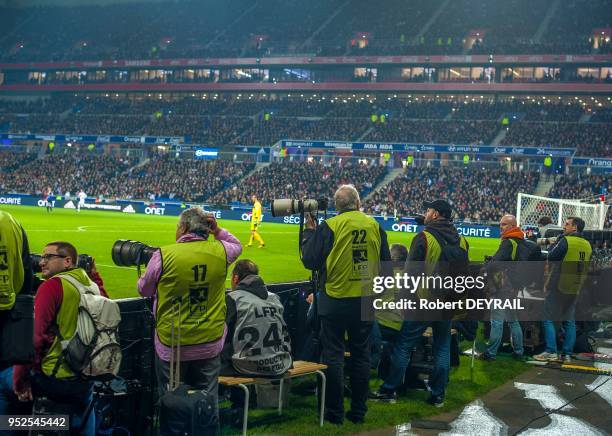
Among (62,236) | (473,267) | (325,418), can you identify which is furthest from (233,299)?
(62,236)

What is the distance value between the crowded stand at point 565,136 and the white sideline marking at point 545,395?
47.7 m

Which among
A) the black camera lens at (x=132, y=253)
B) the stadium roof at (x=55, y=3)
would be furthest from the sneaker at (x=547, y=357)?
the stadium roof at (x=55, y=3)

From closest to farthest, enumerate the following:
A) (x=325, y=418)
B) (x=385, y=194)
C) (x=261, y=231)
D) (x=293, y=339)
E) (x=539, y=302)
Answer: (x=325, y=418)
(x=293, y=339)
(x=539, y=302)
(x=261, y=231)
(x=385, y=194)

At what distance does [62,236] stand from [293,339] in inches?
830

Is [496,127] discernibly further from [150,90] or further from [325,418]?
[325,418]

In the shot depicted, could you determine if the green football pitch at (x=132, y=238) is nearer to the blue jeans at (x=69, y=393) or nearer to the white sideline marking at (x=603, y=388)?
the white sideline marking at (x=603, y=388)

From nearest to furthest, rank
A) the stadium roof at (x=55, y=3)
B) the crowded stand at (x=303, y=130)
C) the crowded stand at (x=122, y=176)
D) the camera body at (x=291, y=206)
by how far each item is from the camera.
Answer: the camera body at (x=291, y=206) < the crowded stand at (x=122, y=176) < the crowded stand at (x=303, y=130) < the stadium roof at (x=55, y=3)

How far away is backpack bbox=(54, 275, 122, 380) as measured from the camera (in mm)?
5129

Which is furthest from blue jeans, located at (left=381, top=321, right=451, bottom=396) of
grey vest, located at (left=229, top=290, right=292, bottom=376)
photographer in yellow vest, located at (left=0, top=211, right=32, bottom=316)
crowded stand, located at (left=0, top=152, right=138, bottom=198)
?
crowded stand, located at (left=0, top=152, right=138, bottom=198)

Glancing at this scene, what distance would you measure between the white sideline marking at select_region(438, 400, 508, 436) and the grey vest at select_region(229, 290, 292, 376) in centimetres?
195

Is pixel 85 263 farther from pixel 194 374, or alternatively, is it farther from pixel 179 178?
pixel 179 178

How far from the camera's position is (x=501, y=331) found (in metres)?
11.0

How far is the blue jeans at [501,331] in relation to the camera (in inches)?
429

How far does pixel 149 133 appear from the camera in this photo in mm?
72812
